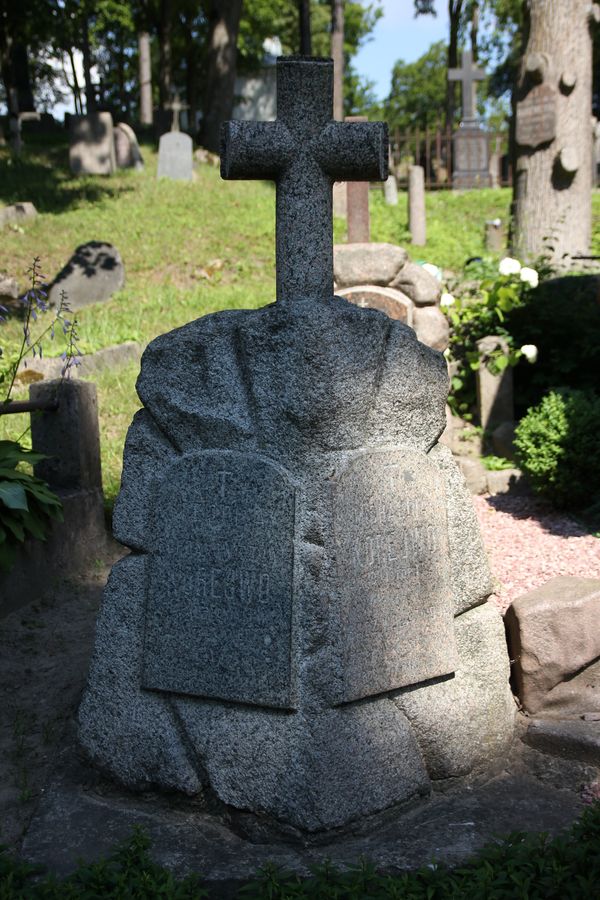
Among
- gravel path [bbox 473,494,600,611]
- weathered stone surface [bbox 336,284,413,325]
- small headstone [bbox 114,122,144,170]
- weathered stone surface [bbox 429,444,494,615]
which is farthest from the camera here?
small headstone [bbox 114,122,144,170]

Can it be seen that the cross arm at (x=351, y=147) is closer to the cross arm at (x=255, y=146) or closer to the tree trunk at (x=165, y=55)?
the cross arm at (x=255, y=146)

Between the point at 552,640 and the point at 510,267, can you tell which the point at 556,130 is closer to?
the point at 510,267

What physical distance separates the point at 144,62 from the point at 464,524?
106 ft

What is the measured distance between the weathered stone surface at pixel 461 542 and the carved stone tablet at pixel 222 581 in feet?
2.08

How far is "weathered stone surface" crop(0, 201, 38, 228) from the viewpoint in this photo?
1380cm

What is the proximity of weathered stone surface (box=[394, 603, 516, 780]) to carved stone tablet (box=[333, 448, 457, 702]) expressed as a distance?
9 cm

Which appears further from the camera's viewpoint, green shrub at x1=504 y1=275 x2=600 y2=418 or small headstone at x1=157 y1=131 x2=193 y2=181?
small headstone at x1=157 y1=131 x2=193 y2=181

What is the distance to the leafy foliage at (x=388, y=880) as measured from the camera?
2480mm

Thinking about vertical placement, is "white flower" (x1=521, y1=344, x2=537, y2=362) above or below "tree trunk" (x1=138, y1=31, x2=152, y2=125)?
below

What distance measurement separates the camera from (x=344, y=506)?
2947 millimetres

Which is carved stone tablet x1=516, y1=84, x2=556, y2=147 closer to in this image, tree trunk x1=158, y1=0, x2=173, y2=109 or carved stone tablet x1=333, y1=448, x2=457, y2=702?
carved stone tablet x1=333, y1=448, x2=457, y2=702

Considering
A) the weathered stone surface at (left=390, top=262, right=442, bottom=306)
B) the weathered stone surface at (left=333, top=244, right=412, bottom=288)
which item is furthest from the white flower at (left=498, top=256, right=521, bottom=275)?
Answer: the weathered stone surface at (left=333, top=244, right=412, bottom=288)

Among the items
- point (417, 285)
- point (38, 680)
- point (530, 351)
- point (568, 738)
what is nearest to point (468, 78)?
point (417, 285)

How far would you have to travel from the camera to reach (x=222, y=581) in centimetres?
302
